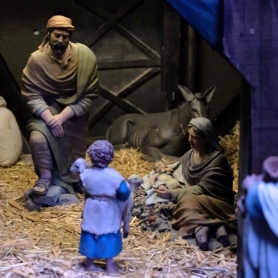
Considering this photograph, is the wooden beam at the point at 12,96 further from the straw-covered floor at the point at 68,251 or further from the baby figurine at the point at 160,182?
the baby figurine at the point at 160,182

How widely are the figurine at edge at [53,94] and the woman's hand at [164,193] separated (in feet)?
3.06

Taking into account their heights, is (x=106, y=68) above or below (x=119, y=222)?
above

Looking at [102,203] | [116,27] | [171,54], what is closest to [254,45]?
[102,203]

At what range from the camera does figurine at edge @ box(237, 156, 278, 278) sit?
2547 mm

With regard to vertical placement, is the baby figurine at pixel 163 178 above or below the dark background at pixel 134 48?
below

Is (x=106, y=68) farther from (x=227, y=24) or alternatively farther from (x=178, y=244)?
(x=227, y=24)

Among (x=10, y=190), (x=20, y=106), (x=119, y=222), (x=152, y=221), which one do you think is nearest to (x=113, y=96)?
Result: (x=20, y=106)

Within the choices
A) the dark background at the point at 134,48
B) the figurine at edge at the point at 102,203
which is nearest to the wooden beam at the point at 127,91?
the dark background at the point at 134,48

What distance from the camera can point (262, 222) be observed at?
8.85ft

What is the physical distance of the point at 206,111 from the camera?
6008 mm

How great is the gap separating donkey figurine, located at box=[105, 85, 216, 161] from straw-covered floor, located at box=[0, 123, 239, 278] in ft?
5.14

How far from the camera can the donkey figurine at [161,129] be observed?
6043 mm

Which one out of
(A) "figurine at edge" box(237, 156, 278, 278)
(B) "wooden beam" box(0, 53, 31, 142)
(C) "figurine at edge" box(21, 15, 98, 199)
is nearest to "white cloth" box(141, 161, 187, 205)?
(C) "figurine at edge" box(21, 15, 98, 199)

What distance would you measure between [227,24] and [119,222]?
1.26m
